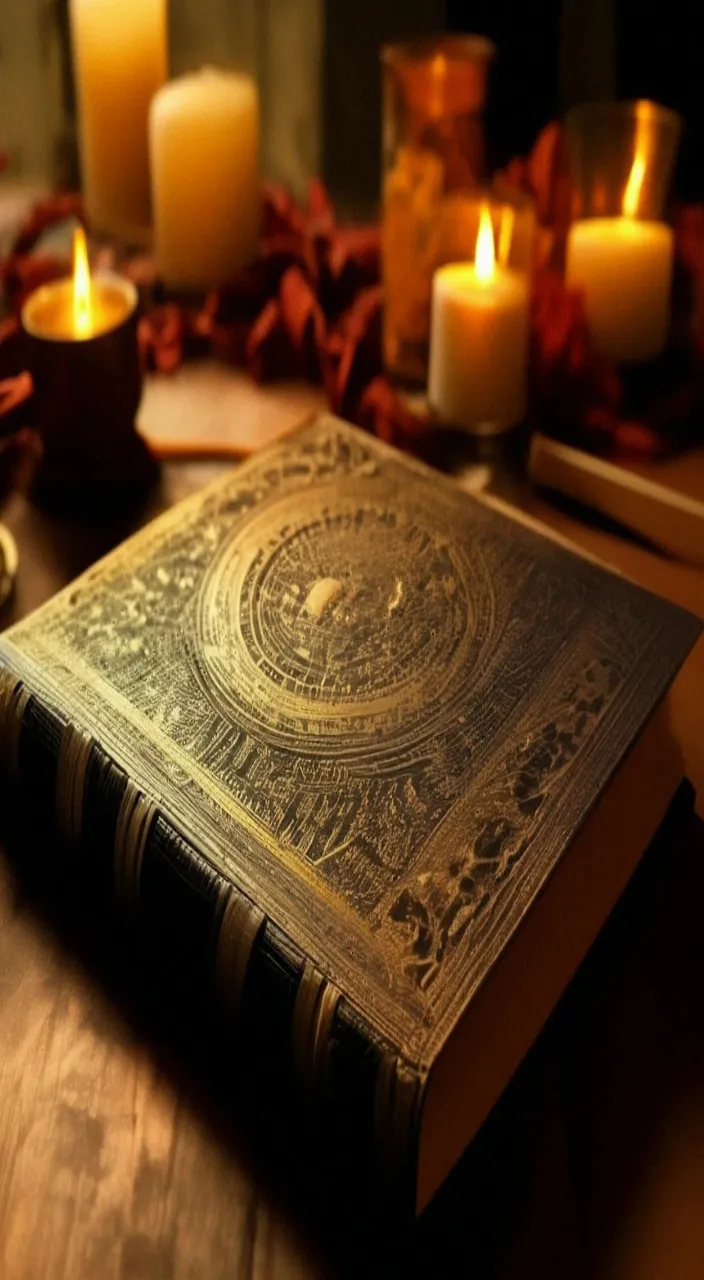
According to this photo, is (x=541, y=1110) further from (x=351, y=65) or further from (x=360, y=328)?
(x=351, y=65)

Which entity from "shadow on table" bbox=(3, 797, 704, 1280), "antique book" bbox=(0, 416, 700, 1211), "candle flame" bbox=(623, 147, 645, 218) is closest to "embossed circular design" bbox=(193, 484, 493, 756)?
"antique book" bbox=(0, 416, 700, 1211)

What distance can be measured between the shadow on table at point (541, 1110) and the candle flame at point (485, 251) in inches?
15.9

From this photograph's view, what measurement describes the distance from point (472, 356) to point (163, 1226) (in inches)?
20.6

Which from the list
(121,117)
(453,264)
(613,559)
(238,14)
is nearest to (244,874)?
(613,559)

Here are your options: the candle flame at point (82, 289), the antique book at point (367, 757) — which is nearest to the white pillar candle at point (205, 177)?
the candle flame at point (82, 289)

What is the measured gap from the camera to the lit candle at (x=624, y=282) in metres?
0.80

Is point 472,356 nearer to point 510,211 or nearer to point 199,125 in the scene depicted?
point 510,211

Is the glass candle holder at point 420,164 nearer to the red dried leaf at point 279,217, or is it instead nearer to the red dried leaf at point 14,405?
the red dried leaf at point 279,217

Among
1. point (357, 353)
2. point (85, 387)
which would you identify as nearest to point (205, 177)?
point (357, 353)

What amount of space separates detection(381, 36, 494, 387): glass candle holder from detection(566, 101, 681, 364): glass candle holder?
0.09 meters

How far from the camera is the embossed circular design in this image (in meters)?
0.48

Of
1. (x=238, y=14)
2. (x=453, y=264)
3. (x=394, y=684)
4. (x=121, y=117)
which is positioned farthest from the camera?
(x=238, y=14)

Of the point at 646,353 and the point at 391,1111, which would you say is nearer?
the point at 391,1111

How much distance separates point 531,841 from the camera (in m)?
0.43
